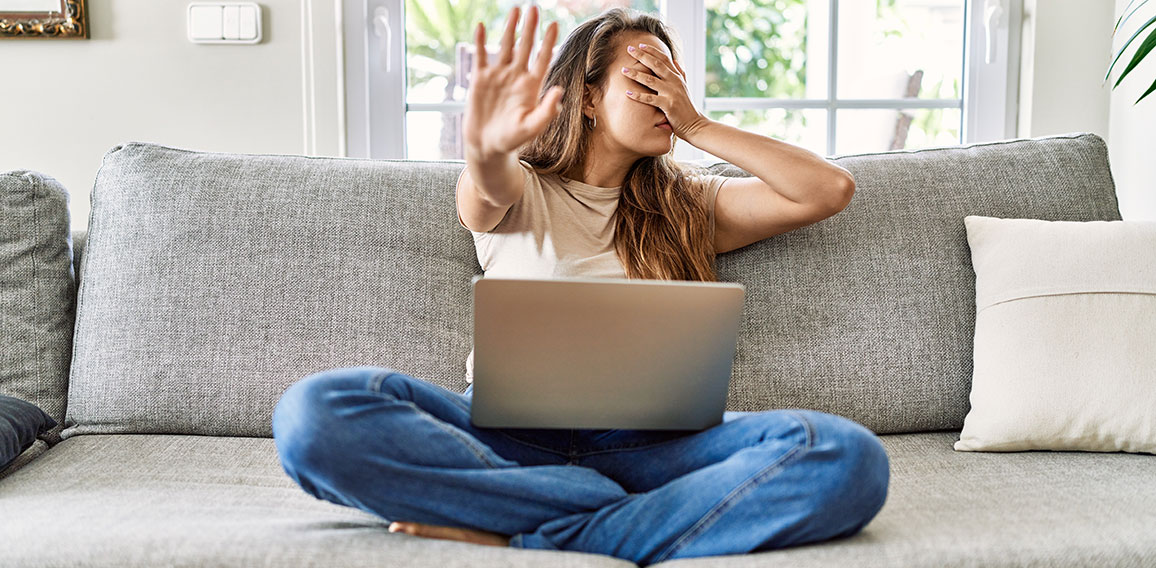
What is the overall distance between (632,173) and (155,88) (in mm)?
1217

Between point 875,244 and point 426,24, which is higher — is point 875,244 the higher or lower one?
the lower one

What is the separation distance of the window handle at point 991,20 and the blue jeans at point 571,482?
1619 mm

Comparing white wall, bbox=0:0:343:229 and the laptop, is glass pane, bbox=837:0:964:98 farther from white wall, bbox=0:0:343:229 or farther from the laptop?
the laptop

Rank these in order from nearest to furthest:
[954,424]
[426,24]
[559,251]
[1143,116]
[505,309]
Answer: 1. [505,309]
2. [559,251]
3. [954,424]
4. [1143,116]
5. [426,24]

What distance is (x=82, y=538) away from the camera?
1.02m

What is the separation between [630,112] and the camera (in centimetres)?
149

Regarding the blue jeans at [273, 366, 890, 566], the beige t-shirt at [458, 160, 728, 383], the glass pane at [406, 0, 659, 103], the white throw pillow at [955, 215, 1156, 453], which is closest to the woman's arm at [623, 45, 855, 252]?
the beige t-shirt at [458, 160, 728, 383]

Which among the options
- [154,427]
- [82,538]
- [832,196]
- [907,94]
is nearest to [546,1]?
[907,94]

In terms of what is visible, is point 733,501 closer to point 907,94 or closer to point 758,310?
point 758,310

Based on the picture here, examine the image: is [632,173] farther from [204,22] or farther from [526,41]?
[204,22]

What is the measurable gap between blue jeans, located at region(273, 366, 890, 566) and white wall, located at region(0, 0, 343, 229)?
1.30 meters

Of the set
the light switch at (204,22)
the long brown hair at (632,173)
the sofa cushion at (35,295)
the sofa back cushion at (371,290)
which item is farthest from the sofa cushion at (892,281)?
the light switch at (204,22)

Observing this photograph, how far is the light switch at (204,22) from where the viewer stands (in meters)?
Answer: 2.14

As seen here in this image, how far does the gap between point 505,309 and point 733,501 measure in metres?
0.32
